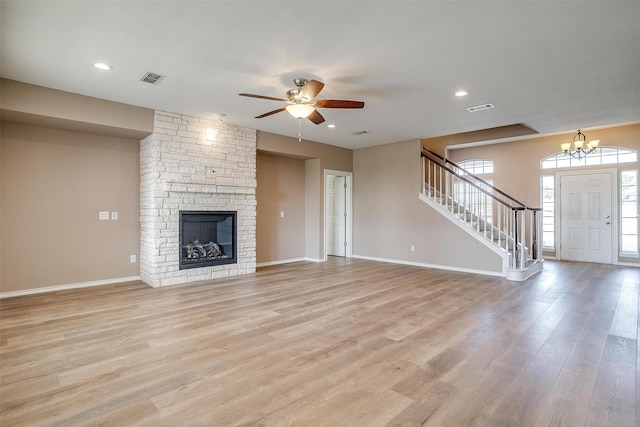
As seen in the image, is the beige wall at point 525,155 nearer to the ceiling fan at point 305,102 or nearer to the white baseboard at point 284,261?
the white baseboard at point 284,261

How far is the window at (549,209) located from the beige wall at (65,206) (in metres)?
8.74

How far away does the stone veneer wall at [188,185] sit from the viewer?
501 cm

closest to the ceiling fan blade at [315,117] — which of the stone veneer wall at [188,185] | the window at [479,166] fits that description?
the stone veneer wall at [188,185]

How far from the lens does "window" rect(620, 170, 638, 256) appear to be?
6.73 meters

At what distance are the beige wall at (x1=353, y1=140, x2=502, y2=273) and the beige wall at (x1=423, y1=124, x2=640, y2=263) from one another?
158 cm

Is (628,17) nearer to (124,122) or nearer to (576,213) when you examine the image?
(124,122)

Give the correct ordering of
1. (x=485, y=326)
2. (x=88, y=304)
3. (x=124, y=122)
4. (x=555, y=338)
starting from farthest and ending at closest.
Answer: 1. (x=124, y=122)
2. (x=88, y=304)
3. (x=485, y=326)
4. (x=555, y=338)

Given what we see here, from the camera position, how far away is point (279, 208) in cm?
729

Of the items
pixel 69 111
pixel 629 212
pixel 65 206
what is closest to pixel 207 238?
pixel 65 206

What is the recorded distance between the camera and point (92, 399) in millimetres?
2045

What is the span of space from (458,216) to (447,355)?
14.5 ft

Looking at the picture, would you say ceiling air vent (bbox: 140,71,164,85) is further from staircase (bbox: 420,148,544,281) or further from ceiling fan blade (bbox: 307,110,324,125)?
staircase (bbox: 420,148,544,281)

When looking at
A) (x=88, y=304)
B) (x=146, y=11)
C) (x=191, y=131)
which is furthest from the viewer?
(x=191, y=131)

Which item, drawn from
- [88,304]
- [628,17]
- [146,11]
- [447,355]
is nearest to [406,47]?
[628,17]
